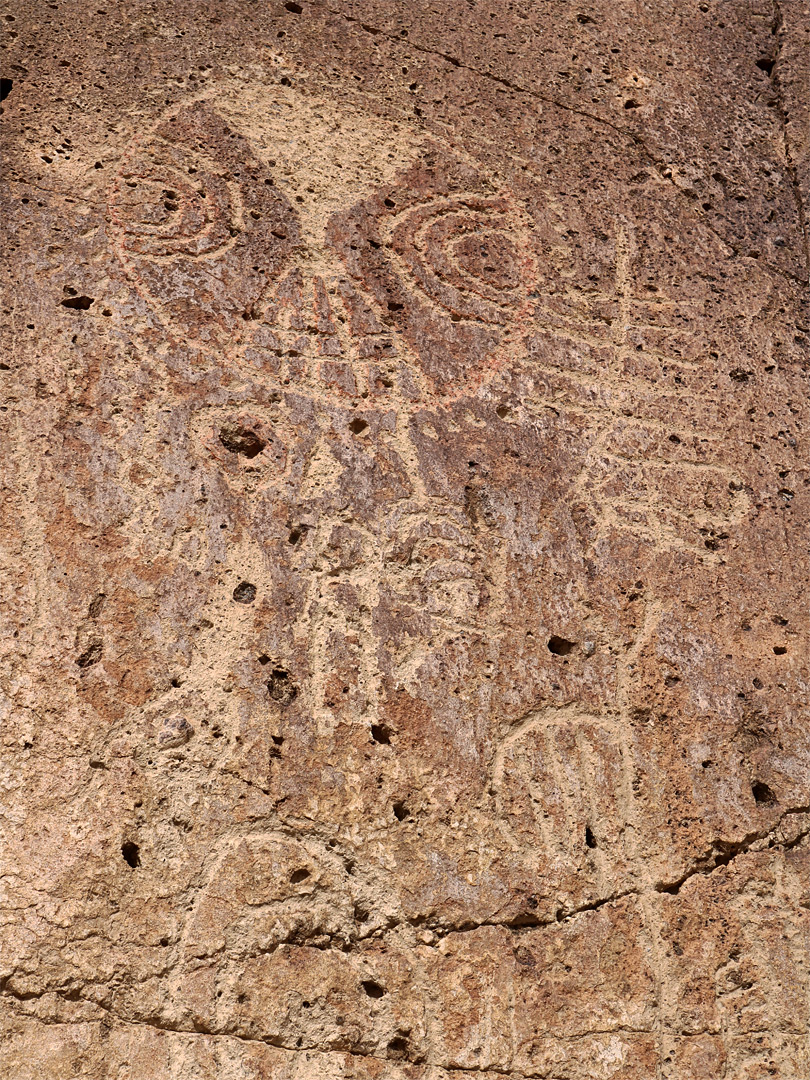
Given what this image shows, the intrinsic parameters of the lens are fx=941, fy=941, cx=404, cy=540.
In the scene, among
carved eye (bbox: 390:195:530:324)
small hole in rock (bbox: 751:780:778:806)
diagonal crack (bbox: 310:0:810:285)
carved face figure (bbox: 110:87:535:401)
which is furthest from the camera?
diagonal crack (bbox: 310:0:810:285)

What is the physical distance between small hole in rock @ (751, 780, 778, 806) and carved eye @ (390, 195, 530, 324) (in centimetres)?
131

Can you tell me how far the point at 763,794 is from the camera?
85.6 inches

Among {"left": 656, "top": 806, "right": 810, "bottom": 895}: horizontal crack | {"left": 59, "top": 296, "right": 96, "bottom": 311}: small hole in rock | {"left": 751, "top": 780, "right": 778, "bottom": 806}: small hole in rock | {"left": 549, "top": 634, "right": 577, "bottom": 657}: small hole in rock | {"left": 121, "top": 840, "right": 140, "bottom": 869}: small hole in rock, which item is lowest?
{"left": 121, "top": 840, "right": 140, "bottom": 869}: small hole in rock

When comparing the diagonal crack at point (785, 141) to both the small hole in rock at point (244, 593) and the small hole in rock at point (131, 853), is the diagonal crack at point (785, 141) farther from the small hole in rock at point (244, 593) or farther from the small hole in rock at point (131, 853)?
the small hole in rock at point (131, 853)

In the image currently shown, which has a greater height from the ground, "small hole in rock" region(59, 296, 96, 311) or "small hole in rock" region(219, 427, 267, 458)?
"small hole in rock" region(59, 296, 96, 311)

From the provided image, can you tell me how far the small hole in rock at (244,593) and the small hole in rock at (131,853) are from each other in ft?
1.76

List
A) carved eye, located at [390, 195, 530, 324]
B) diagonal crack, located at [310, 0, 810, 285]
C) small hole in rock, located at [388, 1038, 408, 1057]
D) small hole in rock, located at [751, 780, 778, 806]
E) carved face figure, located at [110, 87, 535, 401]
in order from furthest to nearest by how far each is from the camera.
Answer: diagonal crack, located at [310, 0, 810, 285]
carved eye, located at [390, 195, 530, 324]
carved face figure, located at [110, 87, 535, 401]
small hole in rock, located at [751, 780, 778, 806]
small hole in rock, located at [388, 1038, 408, 1057]

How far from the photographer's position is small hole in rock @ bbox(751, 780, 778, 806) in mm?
2164

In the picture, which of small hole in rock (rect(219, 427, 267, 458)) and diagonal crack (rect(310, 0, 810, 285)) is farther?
diagonal crack (rect(310, 0, 810, 285))

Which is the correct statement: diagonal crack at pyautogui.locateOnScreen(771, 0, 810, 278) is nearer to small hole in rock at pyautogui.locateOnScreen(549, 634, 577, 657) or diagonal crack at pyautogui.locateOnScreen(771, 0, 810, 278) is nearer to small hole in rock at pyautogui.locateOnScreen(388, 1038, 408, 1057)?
small hole in rock at pyautogui.locateOnScreen(549, 634, 577, 657)

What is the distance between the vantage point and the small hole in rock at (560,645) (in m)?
2.19

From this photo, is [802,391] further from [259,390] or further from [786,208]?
[259,390]

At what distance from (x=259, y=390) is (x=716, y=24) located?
210cm

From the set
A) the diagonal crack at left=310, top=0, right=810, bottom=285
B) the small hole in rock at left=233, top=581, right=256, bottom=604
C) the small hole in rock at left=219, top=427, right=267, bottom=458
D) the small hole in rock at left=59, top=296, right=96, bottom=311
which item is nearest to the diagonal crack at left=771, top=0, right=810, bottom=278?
the diagonal crack at left=310, top=0, right=810, bottom=285
